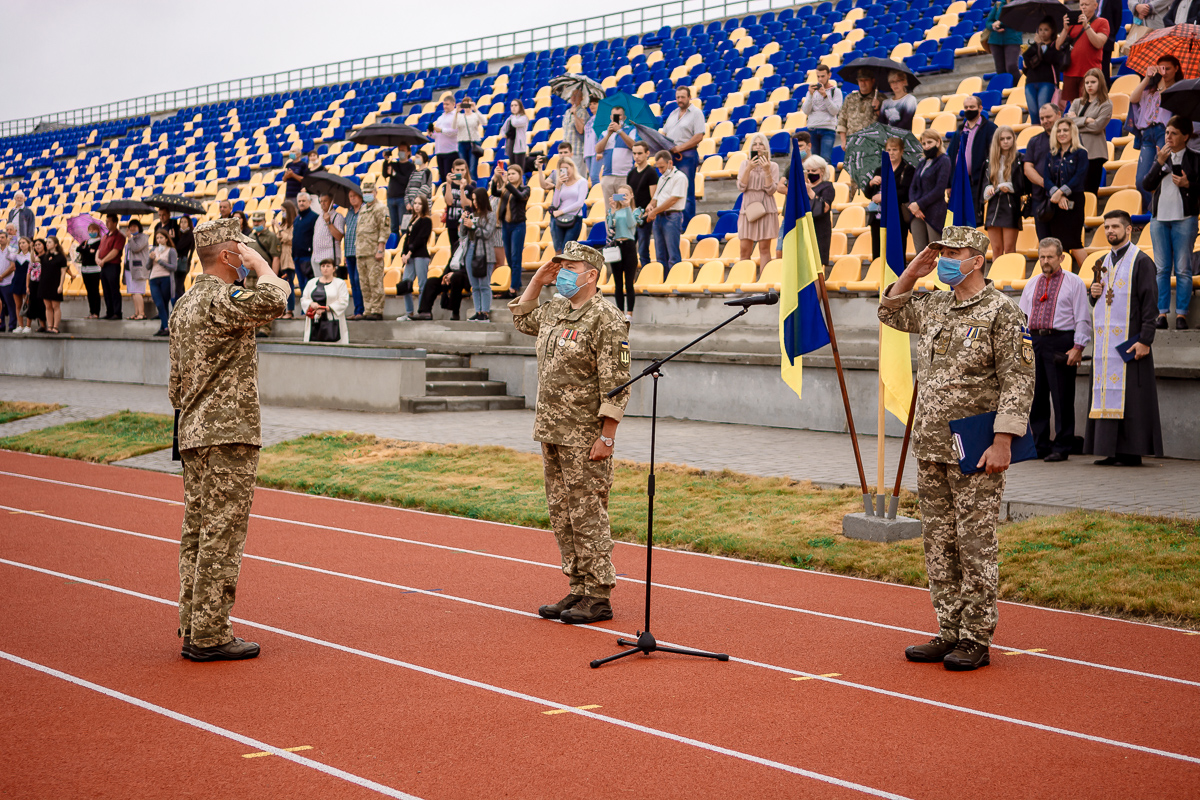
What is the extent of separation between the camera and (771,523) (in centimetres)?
1007

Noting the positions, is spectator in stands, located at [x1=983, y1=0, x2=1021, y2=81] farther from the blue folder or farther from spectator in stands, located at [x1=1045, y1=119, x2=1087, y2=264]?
the blue folder

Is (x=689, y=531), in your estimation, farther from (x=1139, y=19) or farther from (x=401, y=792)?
(x=1139, y=19)

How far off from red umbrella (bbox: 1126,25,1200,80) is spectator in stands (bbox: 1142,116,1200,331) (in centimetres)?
149

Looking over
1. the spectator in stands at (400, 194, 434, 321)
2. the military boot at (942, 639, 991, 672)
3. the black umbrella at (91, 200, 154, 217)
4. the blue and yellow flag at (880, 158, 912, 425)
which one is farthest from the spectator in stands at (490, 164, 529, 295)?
the military boot at (942, 639, 991, 672)

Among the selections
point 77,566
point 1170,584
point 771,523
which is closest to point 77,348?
point 77,566

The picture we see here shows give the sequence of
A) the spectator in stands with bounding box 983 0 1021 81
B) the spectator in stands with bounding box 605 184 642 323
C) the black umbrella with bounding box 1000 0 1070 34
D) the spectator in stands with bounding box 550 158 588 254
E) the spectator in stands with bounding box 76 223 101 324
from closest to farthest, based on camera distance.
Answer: the black umbrella with bounding box 1000 0 1070 34
the spectator in stands with bounding box 605 184 642 323
the spectator in stands with bounding box 550 158 588 254
the spectator in stands with bounding box 983 0 1021 81
the spectator in stands with bounding box 76 223 101 324


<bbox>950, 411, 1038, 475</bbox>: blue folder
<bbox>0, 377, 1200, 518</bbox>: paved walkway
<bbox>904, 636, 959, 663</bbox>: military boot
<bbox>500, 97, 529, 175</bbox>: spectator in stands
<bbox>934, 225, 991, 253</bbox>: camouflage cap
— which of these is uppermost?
<bbox>500, 97, 529, 175</bbox>: spectator in stands

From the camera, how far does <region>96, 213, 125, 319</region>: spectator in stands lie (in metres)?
24.3

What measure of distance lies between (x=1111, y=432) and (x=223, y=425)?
8668 millimetres

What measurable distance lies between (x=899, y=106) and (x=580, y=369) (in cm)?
1014

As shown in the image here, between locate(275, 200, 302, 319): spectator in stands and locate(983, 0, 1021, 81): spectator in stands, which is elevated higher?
locate(983, 0, 1021, 81): spectator in stands

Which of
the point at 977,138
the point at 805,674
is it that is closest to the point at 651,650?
the point at 805,674

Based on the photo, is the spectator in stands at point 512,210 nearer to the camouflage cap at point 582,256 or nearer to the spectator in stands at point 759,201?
the spectator in stands at point 759,201

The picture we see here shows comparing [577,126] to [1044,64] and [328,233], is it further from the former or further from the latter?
[1044,64]
